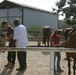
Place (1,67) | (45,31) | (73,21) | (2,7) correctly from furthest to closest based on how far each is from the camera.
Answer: (2,7)
(73,21)
(45,31)
(1,67)

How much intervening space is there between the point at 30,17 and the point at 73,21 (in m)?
8.75

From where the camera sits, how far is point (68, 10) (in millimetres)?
42906

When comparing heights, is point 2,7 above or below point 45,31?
above

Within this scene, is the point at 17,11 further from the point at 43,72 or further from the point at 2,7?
the point at 43,72

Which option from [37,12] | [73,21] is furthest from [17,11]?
[73,21]

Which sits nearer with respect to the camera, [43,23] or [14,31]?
[14,31]

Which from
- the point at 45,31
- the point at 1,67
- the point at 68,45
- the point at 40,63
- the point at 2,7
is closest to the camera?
the point at 68,45

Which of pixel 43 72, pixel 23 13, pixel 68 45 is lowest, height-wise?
Result: pixel 43 72

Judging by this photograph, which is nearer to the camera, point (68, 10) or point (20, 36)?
point (20, 36)

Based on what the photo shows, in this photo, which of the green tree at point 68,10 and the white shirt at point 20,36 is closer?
the white shirt at point 20,36

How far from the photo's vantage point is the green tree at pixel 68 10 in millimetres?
42281

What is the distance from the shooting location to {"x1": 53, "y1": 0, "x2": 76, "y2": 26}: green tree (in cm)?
4228

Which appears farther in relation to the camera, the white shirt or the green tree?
the green tree

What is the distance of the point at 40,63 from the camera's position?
34.7 feet
